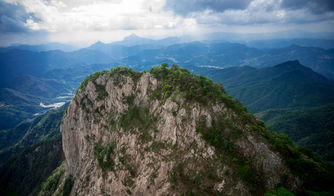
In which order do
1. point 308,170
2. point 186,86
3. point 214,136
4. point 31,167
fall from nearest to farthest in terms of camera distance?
point 308,170
point 214,136
point 186,86
point 31,167

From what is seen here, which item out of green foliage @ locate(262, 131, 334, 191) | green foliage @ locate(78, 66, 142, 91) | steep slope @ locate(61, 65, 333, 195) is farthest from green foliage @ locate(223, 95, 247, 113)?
green foliage @ locate(78, 66, 142, 91)

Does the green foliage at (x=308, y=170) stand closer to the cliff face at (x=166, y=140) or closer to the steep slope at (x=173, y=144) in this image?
the steep slope at (x=173, y=144)

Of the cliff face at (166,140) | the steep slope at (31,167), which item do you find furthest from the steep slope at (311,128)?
the steep slope at (31,167)

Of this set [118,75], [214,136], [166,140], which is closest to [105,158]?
[166,140]

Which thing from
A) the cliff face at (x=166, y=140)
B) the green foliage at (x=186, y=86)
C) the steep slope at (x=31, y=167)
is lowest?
the steep slope at (x=31, y=167)

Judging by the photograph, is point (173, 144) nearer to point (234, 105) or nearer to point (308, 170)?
point (234, 105)

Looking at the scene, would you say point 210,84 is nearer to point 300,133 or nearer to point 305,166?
point 305,166
